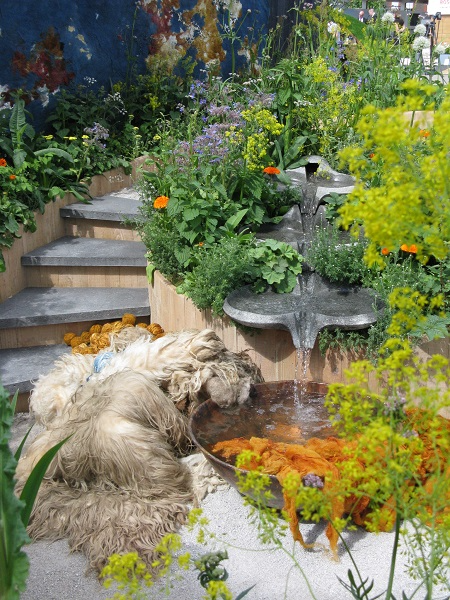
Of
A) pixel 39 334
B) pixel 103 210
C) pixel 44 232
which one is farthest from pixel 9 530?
pixel 103 210

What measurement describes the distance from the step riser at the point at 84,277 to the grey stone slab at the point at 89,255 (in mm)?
59

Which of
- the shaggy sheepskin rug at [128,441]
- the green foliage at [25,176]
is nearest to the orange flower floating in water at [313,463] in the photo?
the shaggy sheepskin rug at [128,441]

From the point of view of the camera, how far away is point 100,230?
242 inches

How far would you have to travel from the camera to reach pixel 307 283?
4570mm

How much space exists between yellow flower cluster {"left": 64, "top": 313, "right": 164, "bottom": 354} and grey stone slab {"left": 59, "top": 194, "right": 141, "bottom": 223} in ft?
3.69

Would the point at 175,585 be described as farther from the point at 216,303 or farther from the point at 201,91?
the point at 201,91

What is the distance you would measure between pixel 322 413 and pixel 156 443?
0.85 meters

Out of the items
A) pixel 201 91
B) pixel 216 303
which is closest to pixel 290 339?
pixel 216 303

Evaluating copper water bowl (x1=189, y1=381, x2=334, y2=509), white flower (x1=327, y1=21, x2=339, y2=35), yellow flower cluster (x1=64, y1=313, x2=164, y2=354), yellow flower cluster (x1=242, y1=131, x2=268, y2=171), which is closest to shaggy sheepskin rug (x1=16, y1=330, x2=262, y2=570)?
copper water bowl (x1=189, y1=381, x2=334, y2=509)

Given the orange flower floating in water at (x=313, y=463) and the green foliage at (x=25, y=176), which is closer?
the orange flower floating in water at (x=313, y=463)

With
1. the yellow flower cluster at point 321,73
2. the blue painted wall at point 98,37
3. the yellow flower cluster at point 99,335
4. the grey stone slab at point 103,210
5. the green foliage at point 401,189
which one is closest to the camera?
the green foliage at point 401,189

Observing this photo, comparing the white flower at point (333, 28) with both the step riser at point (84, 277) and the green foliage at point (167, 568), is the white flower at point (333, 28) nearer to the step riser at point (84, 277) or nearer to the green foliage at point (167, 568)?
the step riser at point (84, 277)

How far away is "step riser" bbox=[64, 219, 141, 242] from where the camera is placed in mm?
6074

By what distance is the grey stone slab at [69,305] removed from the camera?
5125 mm
